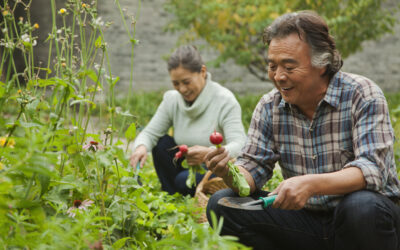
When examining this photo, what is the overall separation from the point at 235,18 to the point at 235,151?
500 cm

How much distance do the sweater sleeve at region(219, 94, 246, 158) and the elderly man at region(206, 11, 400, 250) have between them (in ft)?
2.89

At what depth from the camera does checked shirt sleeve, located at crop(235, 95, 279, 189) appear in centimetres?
220

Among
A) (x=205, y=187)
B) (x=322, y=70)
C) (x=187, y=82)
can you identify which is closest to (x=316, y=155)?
(x=322, y=70)

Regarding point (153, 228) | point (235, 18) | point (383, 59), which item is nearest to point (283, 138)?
point (153, 228)

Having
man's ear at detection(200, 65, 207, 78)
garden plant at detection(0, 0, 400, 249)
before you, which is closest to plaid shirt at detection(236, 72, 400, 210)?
garden plant at detection(0, 0, 400, 249)

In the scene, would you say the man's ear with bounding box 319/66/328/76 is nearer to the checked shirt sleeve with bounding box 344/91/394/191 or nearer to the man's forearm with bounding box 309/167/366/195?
the checked shirt sleeve with bounding box 344/91/394/191

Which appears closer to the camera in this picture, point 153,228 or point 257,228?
point 257,228

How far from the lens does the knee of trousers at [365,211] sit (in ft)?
5.83

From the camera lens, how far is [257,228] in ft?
6.87

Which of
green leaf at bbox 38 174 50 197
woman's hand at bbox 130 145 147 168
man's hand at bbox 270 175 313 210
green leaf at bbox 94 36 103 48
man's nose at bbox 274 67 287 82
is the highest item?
green leaf at bbox 94 36 103 48

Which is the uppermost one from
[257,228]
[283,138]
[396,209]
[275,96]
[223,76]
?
[275,96]

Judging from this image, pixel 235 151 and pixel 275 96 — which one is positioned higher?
pixel 275 96

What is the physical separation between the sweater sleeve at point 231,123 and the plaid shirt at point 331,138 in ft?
2.70

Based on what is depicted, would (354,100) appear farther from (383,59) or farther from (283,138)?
(383,59)
